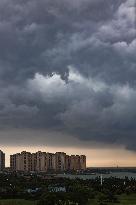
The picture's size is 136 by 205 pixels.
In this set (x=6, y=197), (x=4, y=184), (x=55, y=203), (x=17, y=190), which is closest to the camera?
(x=55, y=203)

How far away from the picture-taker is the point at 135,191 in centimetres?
13362

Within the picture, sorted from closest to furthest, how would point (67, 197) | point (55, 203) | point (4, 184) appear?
point (55, 203) → point (67, 197) → point (4, 184)

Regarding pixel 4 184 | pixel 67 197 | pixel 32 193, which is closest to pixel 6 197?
pixel 32 193

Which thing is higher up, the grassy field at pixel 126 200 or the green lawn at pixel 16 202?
the green lawn at pixel 16 202

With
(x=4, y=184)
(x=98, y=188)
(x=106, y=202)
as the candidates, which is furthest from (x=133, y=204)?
(x=4, y=184)

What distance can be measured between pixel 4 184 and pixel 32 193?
30.8 metres

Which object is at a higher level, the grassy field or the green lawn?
the green lawn

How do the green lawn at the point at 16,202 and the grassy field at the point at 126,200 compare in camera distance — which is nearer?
the green lawn at the point at 16,202

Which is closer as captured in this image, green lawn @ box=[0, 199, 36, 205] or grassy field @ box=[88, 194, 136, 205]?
green lawn @ box=[0, 199, 36, 205]

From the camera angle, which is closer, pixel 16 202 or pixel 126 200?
pixel 16 202

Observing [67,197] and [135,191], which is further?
[135,191]

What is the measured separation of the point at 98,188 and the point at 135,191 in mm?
11936

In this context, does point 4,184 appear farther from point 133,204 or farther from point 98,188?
point 133,204

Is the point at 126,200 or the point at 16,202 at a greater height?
the point at 16,202
